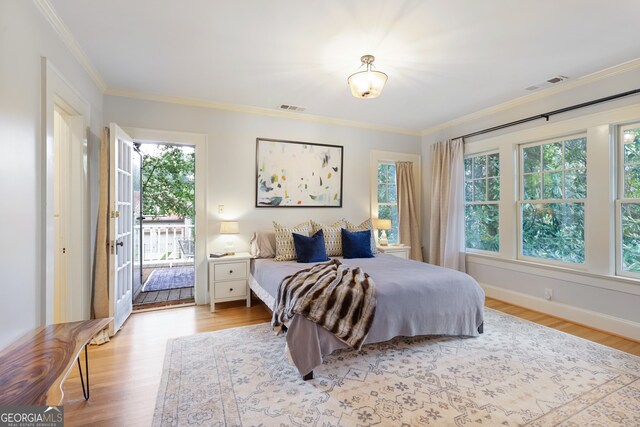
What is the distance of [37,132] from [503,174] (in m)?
4.77

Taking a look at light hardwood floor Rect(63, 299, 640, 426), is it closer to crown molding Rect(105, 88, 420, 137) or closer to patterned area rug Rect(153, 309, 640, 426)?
A: patterned area rug Rect(153, 309, 640, 426)

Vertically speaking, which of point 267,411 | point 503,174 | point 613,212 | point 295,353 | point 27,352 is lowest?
point 267,411

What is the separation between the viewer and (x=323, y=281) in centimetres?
256

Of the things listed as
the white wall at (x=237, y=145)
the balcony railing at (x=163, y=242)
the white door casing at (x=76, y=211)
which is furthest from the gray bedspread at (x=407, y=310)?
the balcony railing at (x=163, y=242)

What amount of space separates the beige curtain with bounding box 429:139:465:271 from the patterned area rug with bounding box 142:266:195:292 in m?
4.02

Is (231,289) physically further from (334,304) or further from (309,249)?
(334,304)

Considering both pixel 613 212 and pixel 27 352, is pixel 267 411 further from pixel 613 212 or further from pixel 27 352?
pixel 613 212

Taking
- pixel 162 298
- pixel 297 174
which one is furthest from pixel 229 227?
pixel 162 298

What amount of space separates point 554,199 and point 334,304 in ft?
10.0

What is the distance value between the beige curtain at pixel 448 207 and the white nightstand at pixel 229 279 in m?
2.97

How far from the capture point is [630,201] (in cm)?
290

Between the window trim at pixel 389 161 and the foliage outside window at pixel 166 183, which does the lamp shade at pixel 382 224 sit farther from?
the foliage outside window at pixel 166 183

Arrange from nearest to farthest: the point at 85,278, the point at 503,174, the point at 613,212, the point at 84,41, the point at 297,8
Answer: the point at 297,8
the point at 84,41
the point at 85,278
the point at 613,212
the point at 503,174

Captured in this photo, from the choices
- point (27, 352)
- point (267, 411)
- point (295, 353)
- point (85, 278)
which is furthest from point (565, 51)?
point (85, 278)
